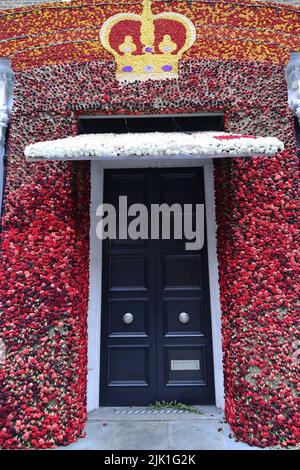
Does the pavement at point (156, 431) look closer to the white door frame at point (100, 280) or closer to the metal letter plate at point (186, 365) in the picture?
the white door frame at point (100, 280)

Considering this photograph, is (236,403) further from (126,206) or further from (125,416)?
(126,206)

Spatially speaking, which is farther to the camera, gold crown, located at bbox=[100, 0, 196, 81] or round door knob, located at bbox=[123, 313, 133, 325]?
round door knob, located at bbox=[123, 313, 133, 325]

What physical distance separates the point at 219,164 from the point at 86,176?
1.56 m

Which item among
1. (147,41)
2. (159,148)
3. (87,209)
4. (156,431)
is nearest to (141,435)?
(156,431)

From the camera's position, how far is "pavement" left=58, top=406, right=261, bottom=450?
9.25 ft

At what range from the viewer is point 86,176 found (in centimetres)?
361

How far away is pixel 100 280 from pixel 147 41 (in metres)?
2.93

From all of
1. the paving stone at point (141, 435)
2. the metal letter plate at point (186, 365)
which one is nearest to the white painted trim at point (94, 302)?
the paving stone at point (141, 435)

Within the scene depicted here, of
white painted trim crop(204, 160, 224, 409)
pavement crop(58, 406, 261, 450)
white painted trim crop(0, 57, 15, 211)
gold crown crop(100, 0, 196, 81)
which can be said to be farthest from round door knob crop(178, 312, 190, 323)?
gold crown crop(100, 0, 196, 81)

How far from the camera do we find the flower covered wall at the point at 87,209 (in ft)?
9.69

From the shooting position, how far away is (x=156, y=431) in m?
3.04

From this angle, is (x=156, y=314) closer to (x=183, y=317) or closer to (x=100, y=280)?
(x=183, y=317)

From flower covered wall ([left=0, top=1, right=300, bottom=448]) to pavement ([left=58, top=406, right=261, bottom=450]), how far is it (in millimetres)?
163

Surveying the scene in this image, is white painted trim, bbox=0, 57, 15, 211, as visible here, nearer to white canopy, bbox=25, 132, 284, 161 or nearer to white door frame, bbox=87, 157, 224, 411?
white canopy, bbox=25, 132, 284, 161
